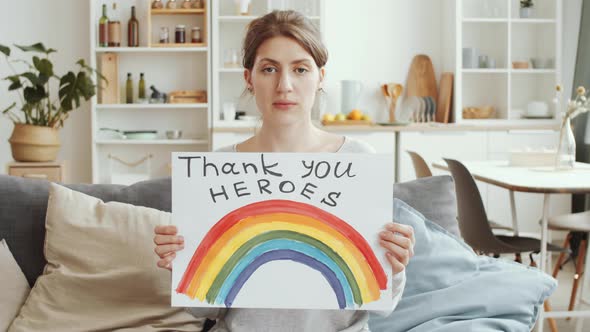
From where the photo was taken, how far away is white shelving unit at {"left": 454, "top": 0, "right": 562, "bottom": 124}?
6141 mm

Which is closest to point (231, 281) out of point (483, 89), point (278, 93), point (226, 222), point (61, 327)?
point (226, 222)

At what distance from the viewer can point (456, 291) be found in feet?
6.95

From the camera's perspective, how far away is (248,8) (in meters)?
6.30

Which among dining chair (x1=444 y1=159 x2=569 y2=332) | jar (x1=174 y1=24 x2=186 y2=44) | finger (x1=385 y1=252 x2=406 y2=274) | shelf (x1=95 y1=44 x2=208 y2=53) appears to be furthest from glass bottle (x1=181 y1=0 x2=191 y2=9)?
finger (x1=385 y1=252 x2=406 y2=274)

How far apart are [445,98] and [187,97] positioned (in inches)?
82.8

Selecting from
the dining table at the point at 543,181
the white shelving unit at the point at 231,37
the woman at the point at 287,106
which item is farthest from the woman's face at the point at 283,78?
the white shelving unit at the point at 231,37

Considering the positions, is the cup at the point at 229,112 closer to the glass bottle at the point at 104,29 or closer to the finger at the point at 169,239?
the glass bottle at the point at 104,29

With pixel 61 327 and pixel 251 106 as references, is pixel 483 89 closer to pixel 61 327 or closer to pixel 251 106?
pixel 251 106

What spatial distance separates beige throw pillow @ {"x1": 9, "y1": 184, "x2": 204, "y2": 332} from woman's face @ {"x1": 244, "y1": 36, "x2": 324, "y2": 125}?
612 mm

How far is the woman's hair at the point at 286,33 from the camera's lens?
5.90 ft

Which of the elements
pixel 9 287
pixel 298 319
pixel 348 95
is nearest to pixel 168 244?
pixel 298 319

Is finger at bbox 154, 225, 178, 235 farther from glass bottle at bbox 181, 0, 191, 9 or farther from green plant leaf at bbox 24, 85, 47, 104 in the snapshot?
glass bottle at bbox 181, 0, 191, 9

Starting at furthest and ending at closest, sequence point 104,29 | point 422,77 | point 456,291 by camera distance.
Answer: point 422,77 → point 104,29 → point 456,291

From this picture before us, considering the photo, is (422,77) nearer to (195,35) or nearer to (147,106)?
(195,35)
